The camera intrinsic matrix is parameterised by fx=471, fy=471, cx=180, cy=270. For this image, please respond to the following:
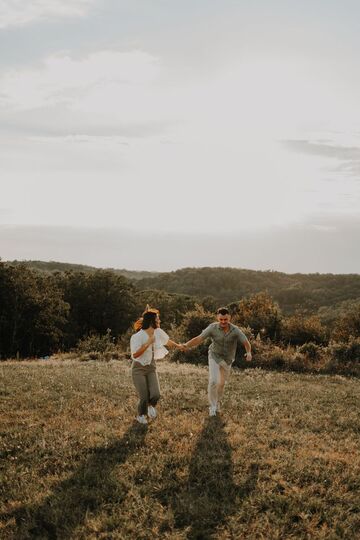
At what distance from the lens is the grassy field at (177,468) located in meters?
6.16

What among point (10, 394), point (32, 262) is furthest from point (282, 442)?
point (32, 262)

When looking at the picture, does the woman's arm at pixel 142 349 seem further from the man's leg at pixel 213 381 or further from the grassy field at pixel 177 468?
the man's leg at pixel 213 381

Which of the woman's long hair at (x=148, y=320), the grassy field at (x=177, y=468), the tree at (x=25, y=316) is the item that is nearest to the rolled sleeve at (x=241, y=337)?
the grassy field at (x=177, y=468)

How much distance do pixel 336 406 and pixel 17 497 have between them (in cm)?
822

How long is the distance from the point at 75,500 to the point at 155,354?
3813 mm

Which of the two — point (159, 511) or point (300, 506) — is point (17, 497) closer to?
point (159, 511)

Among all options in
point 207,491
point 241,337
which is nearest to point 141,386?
point 241,337

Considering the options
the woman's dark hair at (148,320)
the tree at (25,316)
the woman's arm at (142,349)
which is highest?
the woman's dark hair at (148,320)

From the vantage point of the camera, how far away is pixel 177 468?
7590mm

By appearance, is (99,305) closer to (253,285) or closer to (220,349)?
(253,285)

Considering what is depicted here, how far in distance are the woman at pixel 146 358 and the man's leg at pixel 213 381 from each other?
1.21 metres

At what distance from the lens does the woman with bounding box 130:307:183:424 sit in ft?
32.1

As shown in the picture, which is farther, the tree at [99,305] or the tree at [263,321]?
the tree at [99,305]

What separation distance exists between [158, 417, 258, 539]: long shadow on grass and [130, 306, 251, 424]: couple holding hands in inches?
70.2
